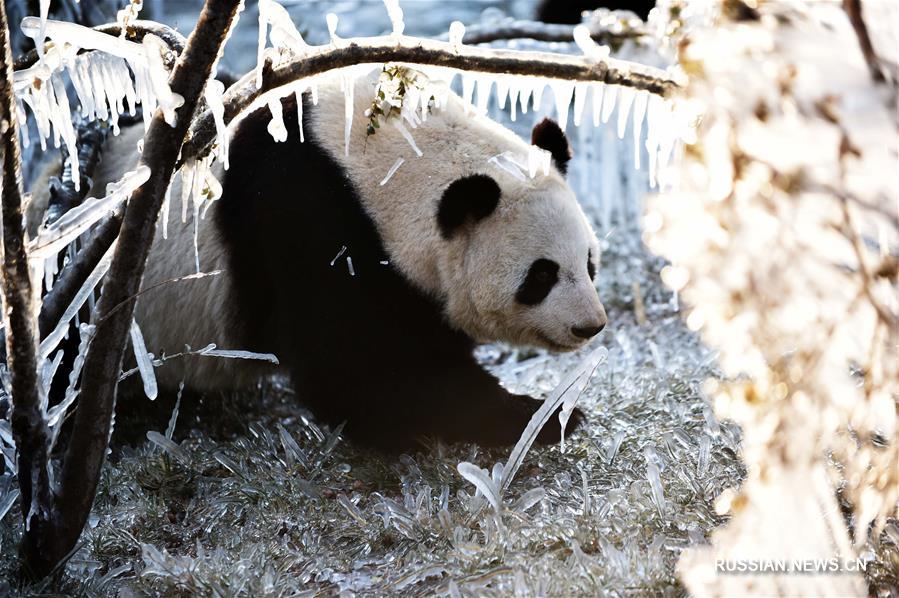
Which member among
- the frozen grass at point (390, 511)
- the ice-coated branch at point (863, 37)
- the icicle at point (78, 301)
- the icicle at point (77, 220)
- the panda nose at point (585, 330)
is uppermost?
the ice-coated branch at point (863, 37)

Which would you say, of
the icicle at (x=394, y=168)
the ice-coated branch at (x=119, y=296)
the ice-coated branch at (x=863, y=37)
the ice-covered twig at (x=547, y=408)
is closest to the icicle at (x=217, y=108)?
the ice-coated branch at (x=119, y=296)

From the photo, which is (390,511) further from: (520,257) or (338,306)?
(520,257)

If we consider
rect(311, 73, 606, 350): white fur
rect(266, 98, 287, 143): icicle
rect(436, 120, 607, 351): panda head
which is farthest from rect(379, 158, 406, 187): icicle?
rect(266, 98, 287, 143): icicle

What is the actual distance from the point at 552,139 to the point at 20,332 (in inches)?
99.5

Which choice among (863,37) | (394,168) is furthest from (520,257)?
(863,37)

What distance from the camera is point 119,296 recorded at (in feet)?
8.55

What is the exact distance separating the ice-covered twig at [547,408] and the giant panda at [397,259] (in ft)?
1.26

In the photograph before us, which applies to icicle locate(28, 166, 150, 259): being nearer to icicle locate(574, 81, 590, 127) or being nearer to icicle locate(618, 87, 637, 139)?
icicle locate(574, 81, 590, 127)

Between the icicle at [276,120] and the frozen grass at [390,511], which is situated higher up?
the icicle at [276,120]

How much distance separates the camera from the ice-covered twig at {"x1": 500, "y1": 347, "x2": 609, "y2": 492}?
332 cm

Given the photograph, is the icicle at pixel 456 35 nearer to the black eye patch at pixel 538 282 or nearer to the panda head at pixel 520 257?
the panda head at pixel 520 257

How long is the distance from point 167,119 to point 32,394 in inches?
35.5

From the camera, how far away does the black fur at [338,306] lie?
377cm

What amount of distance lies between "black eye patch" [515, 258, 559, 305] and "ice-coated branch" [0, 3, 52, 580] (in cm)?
200
